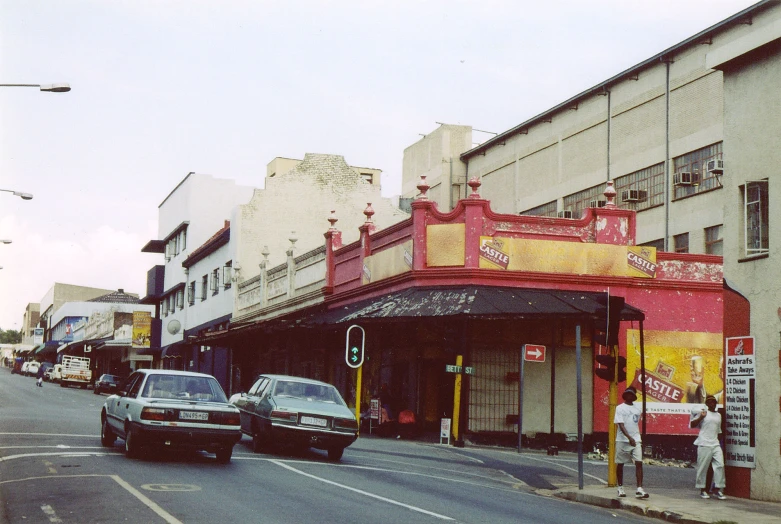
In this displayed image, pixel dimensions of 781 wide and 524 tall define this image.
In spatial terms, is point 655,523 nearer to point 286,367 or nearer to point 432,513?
point 432,513

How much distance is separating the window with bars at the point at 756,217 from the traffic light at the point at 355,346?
10.3 metres

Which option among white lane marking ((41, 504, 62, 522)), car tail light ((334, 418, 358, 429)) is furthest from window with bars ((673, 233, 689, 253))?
white lane marking ((41, 504, 62, 522))

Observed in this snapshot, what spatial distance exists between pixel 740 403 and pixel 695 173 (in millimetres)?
19569

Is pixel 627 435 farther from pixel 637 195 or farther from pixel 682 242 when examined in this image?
pixel 637 195

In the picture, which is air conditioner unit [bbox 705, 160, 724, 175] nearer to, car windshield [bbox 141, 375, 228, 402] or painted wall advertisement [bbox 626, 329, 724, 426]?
painted wall advertisement [bbox 626, 329, 724, 426]

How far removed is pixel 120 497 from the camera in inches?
472

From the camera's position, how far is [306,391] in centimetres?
1948

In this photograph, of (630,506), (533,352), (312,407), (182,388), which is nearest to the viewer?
(630,506)

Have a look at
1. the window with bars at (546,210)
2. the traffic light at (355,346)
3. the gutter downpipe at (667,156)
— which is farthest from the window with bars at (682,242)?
the traffic light at (355,346)

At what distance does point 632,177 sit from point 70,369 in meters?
48.5

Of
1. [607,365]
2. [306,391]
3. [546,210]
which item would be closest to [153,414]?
[306,391]

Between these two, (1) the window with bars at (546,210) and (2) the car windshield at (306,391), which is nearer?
(2) the car windshield at (306,391)

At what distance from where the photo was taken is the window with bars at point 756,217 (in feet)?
55.6

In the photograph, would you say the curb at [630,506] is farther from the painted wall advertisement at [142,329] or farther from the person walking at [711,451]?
the painted wall advertisement at [142,329]
